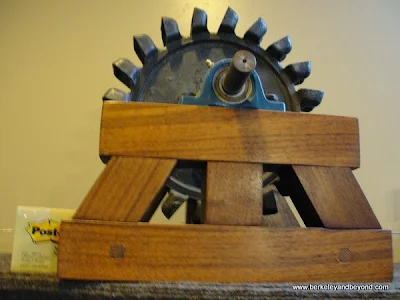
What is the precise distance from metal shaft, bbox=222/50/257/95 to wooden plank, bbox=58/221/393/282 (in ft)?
0.55

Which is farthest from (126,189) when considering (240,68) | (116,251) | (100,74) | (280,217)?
(100,74)

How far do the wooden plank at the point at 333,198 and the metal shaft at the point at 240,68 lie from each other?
0.12 m

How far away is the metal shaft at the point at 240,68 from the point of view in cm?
50

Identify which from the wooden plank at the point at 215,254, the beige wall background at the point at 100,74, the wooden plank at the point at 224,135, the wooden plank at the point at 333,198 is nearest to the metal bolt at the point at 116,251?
the wooden plank at the point at 215,254

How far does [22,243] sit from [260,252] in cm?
28

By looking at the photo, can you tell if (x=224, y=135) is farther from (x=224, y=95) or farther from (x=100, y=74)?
(x=100, y=74)

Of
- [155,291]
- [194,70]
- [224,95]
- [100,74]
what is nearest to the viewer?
[155,291]

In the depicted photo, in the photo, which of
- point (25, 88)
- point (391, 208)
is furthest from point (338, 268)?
point (25, 88)

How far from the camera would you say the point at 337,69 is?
1.10m

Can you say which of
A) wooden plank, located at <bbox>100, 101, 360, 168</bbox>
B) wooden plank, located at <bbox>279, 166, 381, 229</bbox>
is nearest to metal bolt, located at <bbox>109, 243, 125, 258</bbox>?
wooden plank, located at <bbox>100, 101, 360, 168</bbox>

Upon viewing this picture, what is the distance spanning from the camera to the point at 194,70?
0.69m

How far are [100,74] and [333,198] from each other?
0.67 metres

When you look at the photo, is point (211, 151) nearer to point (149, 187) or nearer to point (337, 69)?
point (149, 187)

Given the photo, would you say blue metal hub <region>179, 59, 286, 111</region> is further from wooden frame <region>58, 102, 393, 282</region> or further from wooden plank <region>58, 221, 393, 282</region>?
wooden plank <region>58, 221, 393, 282</region>
